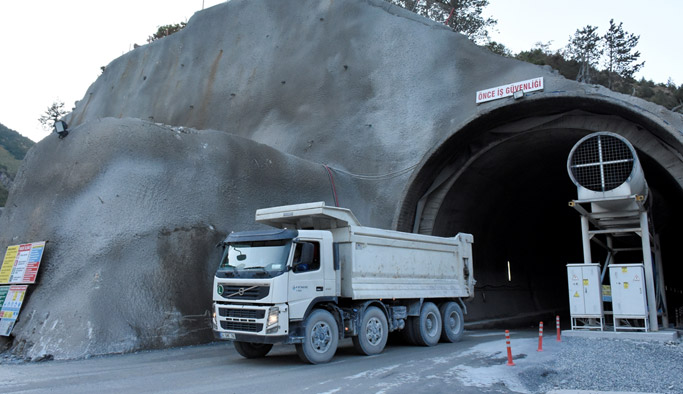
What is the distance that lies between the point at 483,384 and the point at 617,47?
155 feet

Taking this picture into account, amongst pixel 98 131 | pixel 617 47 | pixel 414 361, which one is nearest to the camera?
pixel 414 361

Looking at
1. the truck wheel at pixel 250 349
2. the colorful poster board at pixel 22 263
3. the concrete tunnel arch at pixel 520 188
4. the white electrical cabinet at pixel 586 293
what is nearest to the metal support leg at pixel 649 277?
the white electrical cabinet at pixel 586 293

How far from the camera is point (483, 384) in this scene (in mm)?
8188

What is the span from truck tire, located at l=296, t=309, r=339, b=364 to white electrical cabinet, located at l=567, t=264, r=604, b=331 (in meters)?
7.49

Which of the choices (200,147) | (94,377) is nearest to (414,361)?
(94,377)

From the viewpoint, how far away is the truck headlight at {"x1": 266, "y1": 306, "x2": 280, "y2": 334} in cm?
1011

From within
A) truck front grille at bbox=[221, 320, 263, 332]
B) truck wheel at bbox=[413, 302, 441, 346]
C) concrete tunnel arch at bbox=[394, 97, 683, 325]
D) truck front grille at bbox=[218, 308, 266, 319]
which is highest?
concrete tunnel arch at bbox=[394, 97, 683, 325]

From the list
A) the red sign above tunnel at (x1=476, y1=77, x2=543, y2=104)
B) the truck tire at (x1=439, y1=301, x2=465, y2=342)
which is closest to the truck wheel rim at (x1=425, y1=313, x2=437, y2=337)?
the truck tire at (x1=439, y1=301, x2=465, y2=342)

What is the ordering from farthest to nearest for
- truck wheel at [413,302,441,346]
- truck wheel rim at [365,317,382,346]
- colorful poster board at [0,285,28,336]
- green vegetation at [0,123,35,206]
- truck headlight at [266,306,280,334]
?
green vegetation at [0,123,35,206] → colorful poster board at [0,285,28,336] → truck wheel at [413,302,441,346] → truck wheel rim at [365,317,382,346] → truck headlight at [266,306,280,334]

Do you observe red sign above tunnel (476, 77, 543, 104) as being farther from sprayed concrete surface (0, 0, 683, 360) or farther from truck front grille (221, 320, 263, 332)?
truck front grille (221, 320, 263, 332)

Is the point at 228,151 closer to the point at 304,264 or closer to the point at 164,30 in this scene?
the point at 304,264

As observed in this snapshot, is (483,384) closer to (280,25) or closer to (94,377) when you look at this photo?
(94,377)

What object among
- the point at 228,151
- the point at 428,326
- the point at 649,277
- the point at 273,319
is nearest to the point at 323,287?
the point at 273,319

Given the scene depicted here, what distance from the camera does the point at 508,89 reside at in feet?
64.9
